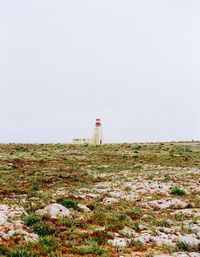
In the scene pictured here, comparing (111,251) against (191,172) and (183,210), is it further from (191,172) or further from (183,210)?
(191,172)

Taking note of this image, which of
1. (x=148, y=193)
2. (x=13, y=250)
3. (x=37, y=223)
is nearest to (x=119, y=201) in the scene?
(x=148, y=193)

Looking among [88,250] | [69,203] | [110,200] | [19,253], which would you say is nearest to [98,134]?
[110,200]

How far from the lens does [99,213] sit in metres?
13.7

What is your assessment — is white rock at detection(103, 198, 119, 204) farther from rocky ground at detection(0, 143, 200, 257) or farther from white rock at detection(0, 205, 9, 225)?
white rock at detection(0, 205, 9, 225)

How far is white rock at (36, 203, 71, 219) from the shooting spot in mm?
13148

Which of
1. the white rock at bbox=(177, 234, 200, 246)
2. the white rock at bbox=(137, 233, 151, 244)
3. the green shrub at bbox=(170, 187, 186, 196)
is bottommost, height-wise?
the white rock at bbox=(137, 233, 151, 244)

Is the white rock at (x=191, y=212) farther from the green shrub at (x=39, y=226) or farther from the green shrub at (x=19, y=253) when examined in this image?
the green shrub at (x=19, y=253)

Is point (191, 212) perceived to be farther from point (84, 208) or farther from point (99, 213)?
point (84, 208)

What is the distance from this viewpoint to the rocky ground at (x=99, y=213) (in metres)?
10.2

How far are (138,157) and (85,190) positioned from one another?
18.0m

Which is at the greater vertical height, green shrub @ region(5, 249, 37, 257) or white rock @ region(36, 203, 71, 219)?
white rock @ region(36, 203, 71, 219)

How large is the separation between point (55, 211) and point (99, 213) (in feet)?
4.82

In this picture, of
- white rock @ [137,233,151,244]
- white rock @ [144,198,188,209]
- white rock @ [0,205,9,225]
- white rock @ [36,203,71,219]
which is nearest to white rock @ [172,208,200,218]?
white rock @ [144,198,188,209]

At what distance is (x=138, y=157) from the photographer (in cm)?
3628
